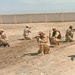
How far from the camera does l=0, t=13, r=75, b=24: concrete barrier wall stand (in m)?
46.8

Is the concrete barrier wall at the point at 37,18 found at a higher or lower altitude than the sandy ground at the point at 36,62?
higher

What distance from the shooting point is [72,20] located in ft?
152

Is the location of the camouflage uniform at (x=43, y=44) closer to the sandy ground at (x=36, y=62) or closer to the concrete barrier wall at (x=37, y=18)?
the sandy ground at (x=36, y=62)

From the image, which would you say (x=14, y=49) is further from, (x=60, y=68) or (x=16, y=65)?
(x=60, y=68)

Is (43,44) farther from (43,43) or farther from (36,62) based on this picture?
(36,62)

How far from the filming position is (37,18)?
157 ft

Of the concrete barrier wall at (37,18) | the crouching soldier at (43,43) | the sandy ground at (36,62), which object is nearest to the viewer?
the sandy ground at (36,62)

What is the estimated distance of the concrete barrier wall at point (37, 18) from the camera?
153 ft

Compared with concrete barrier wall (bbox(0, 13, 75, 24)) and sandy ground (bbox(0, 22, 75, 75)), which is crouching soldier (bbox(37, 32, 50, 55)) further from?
concrete barrier wall (bbox(0, 13, 75, 24))

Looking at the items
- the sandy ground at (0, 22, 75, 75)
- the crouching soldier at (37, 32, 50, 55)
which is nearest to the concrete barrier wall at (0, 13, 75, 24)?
the sandy ground at (0, 22, 75, 75)

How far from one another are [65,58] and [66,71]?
2.56 metres

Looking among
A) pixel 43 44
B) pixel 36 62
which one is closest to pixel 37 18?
pixel 43 44

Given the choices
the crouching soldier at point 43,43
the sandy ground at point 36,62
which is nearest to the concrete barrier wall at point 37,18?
the sandy ground at point 36,62

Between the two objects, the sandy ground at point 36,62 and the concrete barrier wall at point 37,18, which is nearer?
the sandy ground at point 36,62
